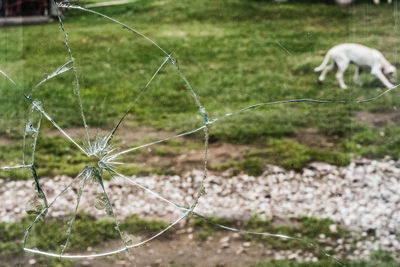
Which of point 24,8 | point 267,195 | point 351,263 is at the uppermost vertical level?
point 24,8

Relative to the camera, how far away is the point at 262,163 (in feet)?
7.91

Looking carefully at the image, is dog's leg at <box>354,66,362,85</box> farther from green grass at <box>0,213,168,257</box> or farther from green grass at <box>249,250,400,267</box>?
green grass at <box>0,213,168,257</box>

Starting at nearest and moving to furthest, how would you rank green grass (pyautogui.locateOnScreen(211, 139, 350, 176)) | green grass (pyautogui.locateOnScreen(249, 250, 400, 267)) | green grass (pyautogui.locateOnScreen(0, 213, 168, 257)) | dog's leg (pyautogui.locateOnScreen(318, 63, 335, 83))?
green grass (pyautogui.locateOnScreen(249, 250, 400, 267)) → green grass (pyautogui.locateOnScreen(0, 213, 168, 257)) → green grass (pyautogui.locateOnScreen(211, 139, 350, 176)) → dog's leg (pyautogui.locateOnScreen(318, 63, 335, 83))

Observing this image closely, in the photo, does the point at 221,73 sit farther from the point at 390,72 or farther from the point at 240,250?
the point at 240,250

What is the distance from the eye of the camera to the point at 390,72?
2.47m

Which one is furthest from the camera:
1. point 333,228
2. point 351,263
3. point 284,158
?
point 284,158

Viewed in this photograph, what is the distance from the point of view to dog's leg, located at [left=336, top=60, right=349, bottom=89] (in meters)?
2.51

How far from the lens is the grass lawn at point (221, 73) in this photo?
→ 8.09 ft

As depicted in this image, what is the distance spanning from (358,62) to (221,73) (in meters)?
0.76

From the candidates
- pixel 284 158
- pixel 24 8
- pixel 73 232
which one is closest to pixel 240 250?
pixel 284 158

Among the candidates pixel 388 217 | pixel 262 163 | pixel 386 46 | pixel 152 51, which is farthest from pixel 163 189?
pixel 386 46

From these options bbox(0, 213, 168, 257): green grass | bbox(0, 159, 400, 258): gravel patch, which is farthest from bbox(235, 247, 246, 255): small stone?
bbox(0, 213, 168, 257): green grass

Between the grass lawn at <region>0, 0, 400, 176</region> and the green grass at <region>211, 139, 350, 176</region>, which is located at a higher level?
the grass lawn at <region>0, 0, 400, 176</region>

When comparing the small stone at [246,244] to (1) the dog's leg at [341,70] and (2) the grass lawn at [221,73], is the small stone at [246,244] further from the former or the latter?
(1) the dog's leg at [341,70]
